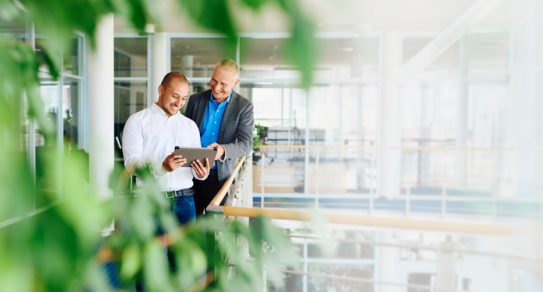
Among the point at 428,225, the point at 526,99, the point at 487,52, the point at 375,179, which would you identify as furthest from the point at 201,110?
the point at 487,52

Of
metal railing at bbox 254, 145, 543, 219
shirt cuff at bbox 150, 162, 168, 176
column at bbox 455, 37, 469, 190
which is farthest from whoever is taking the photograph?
column at bbox 455, 37, 469, 190

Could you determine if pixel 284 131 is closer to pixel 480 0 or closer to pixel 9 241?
pixel 480 0

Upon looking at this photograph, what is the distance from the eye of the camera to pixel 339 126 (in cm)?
605

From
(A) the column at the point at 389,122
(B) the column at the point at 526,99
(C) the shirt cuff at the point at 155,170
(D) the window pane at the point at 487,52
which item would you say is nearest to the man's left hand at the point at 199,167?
(C) the shirt cuff at the point at 155,170

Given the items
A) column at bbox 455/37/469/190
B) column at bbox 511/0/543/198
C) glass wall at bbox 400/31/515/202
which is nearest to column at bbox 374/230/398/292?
glass wall at bbox 400/31/515/202

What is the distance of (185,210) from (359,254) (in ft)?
17.7

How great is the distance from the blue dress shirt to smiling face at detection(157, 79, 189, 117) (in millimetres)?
372

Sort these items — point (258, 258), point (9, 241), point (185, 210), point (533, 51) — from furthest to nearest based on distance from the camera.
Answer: point (533, 51)
point (185, 210)
point (258, 258)
point (9, 241)

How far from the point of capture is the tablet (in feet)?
4.94

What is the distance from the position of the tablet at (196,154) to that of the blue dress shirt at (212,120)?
476 mm

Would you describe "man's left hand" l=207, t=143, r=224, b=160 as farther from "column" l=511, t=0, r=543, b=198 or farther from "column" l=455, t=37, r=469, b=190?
"column" l=455, t=37, r=469, b=190

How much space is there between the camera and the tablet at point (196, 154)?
59.3 inches

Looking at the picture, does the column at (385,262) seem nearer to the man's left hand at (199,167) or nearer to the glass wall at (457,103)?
the glass wall at (457,103)

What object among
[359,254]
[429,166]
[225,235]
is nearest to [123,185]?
[225,235]
